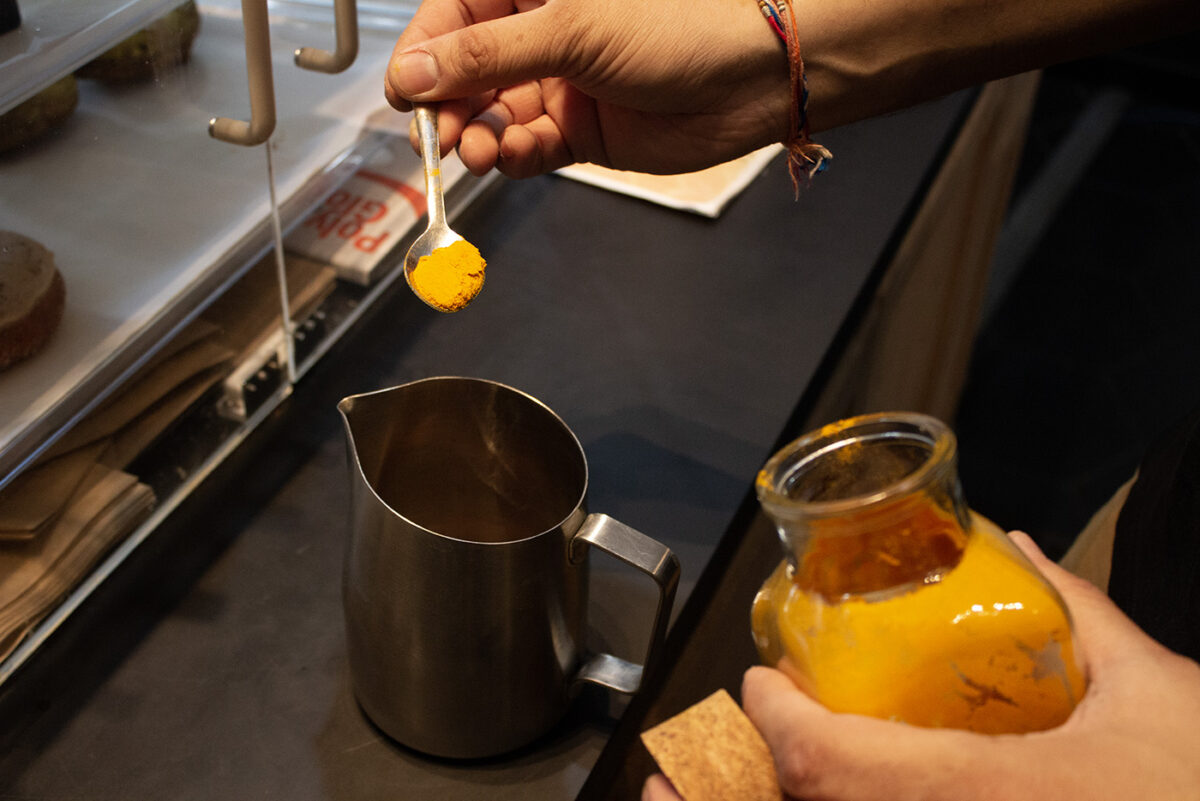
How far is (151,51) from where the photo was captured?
74 centimetres

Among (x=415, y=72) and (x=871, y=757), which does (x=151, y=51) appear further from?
(x=871, y=757)

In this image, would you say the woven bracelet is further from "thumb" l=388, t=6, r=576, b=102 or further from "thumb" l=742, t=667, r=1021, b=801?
"thumb" l=742, t=667, r=1021, b=801

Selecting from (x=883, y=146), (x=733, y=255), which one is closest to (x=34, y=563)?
(x=733, y=255)

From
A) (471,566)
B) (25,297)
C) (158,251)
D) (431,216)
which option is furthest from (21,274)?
(471,566)

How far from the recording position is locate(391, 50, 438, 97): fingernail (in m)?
0.70

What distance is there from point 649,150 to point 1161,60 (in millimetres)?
2812

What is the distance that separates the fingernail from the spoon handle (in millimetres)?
23

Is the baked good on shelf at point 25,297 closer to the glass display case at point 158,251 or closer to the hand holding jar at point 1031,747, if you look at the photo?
the glass display case at point 158,251

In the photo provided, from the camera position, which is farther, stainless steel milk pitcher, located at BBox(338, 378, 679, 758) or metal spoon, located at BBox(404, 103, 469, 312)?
metal spoon, located at BBox(404, 103, 469, 312)

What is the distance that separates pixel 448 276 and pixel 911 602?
354 mm

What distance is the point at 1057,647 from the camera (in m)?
0.45

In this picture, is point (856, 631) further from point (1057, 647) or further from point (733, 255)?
point (733, 255)

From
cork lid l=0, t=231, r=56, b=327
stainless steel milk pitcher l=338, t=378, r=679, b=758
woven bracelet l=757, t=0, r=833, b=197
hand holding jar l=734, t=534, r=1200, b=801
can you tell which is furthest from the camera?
woven bracelet l=757, t=0, r=833, b=197

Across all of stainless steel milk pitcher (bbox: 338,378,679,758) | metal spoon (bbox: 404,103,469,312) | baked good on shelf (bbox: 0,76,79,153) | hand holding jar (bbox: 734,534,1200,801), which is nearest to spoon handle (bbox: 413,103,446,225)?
metal spoon (bbox: 404,103,469,312)
